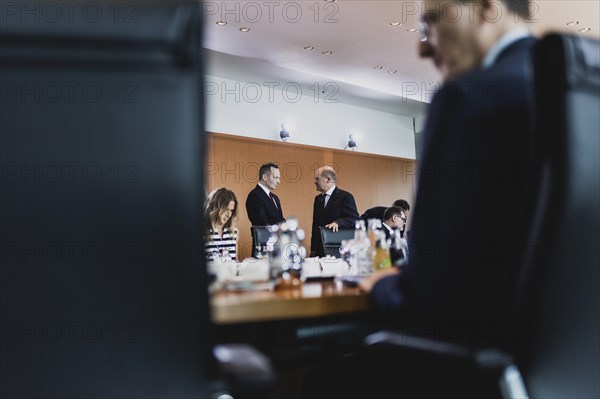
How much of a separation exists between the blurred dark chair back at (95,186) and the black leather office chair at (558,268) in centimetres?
44

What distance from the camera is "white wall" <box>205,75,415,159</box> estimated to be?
772 centimetres

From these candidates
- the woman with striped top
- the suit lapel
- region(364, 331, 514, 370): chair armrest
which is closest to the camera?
region(364, 331, 514, 370): chair armrest

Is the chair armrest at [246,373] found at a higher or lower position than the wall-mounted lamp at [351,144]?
lower

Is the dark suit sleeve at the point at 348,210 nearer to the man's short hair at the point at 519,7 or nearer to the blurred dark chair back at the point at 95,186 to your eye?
the man's short hair at the point at 519,7

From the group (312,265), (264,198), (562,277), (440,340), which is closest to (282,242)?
(312,265)

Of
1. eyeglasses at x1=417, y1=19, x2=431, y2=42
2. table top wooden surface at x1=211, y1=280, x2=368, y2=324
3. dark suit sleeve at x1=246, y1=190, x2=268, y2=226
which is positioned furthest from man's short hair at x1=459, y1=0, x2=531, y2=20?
dark suit sleeve at x1=246, y1=190, x2=268, y2=226

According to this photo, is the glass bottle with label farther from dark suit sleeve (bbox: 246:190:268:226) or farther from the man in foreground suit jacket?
dark suit sleeve (bbox: 246:190:268:226)

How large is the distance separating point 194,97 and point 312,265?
191 cm

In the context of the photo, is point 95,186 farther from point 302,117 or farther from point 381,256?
point 302,117

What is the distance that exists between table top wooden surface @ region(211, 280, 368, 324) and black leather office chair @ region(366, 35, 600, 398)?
205mm

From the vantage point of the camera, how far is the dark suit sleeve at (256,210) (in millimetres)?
6707

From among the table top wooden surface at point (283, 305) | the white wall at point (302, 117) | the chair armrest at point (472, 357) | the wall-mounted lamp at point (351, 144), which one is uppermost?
the white wall at point (302, 117)

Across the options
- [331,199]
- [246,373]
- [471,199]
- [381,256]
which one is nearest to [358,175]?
[331,199]

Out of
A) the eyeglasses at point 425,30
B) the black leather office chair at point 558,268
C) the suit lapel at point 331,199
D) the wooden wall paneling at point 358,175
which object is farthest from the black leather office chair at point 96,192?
the wooden wall paneling at point 358,175
